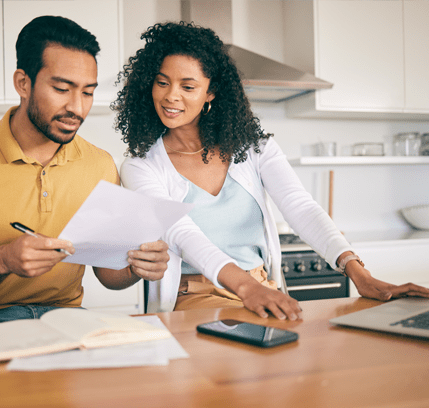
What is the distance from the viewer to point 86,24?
2436 millimetres

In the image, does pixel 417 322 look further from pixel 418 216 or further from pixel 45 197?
pixel 418 216

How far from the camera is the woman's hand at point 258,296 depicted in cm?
92

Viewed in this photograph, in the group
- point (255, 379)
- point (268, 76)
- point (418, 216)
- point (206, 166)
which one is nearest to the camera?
point (255, 379)

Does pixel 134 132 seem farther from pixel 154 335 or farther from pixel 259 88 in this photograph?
pixel 259 88

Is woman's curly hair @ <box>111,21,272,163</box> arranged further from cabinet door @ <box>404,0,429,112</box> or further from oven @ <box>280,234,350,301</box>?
cabinet door @ <box>404,0,429,112</box>

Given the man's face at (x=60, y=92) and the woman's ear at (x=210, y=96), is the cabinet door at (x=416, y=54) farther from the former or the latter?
the man's face at (x=60, y=92)

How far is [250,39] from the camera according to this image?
3068mm

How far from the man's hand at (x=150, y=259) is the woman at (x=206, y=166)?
176 millimetres

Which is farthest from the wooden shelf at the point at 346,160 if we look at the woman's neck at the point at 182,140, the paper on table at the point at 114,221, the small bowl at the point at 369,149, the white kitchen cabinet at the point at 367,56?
the paper on table at the point at 114,221

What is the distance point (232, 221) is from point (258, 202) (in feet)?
0.39

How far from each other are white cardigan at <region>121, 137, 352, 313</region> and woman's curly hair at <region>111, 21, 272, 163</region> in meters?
0.06

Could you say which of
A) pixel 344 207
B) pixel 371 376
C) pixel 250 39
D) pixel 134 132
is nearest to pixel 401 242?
pixel 344 207

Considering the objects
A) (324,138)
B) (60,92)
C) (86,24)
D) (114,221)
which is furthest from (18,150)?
(324,138)

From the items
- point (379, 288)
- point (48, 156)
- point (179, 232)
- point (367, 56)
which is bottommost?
point (379, 288)
